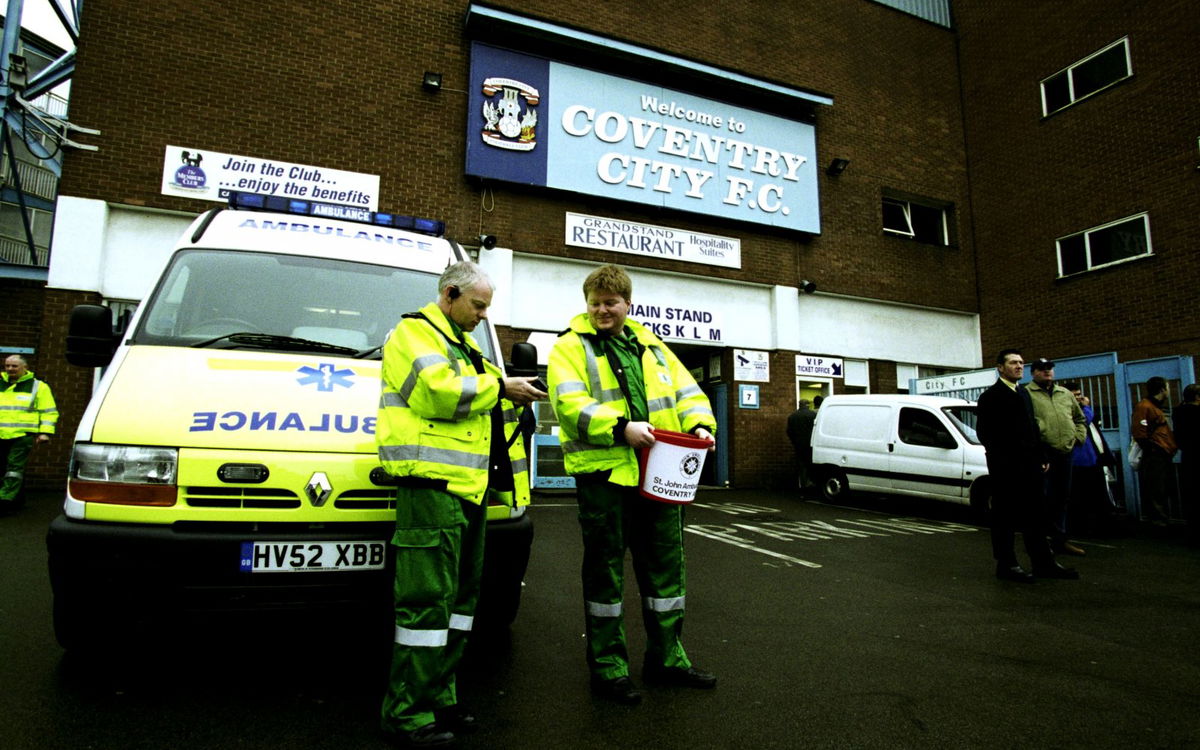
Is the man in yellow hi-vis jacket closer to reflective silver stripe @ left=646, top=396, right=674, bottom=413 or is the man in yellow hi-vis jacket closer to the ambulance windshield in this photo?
the ambulance windshield

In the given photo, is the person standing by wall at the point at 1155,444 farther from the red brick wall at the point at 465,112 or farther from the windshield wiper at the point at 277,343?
the windshield wiper at the point at 277,343

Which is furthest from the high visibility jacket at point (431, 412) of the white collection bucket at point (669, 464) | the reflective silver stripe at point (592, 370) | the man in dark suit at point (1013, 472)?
the man in dark suit at point (1013, 472)

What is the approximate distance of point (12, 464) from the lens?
7.39 m

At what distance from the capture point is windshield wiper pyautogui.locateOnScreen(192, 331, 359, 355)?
3.20m

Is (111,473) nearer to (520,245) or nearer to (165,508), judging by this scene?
(165,508)

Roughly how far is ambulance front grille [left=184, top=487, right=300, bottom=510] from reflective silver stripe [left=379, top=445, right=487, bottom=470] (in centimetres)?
49

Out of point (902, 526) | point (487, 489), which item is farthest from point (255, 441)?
point (902, 526)

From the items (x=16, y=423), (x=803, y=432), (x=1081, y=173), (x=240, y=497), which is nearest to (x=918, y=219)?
(x=1081, y=173)

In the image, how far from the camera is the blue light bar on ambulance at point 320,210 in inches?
171

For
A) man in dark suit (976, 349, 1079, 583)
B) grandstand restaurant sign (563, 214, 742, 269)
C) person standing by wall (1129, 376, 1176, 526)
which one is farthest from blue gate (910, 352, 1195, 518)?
grandstand restaurant sign (563, 214, 742, 269)

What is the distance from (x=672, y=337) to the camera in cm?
1274

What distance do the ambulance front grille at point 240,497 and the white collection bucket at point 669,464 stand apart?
54.2 inches

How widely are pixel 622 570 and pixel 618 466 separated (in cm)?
45

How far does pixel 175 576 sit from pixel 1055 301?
630 inches
